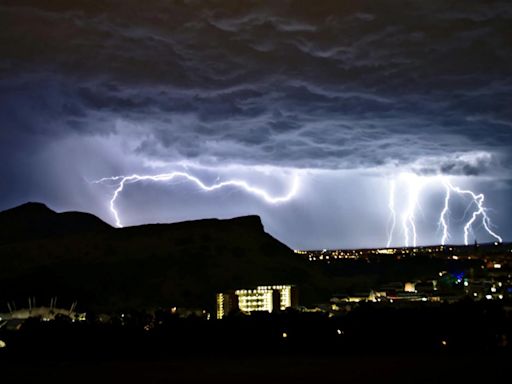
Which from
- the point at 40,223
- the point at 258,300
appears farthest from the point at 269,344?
the point at 40,223

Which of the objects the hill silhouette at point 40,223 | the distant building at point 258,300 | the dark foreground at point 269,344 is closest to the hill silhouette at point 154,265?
the distant building at point 258,300

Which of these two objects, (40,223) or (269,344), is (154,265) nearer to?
(269,344)

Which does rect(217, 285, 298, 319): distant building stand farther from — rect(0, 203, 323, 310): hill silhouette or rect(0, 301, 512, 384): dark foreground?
rect(0, 301, 512, 384): dark foreground

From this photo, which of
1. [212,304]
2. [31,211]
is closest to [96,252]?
[212,304]

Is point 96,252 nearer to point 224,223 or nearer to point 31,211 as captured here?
point 224,223

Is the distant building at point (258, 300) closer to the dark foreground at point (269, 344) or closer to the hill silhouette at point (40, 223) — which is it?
the dark foreground at point (269, 344)

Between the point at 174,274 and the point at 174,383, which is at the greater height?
the point at 174,274
